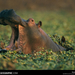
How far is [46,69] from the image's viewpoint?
368 cm

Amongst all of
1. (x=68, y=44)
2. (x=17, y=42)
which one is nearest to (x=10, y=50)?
(x=17, y=42)

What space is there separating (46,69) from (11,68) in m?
0.61

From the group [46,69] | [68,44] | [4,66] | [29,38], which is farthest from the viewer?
[68,44]

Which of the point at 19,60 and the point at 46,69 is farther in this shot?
the point at 19,60

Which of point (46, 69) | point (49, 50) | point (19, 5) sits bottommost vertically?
point (46, 69)

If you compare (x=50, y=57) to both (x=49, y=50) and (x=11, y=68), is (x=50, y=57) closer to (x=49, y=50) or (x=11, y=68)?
(x=49, y=50)

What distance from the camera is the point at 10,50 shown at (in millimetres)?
4195

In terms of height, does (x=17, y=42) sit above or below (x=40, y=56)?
above

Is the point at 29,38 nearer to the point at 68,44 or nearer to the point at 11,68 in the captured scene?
the point at 11,68

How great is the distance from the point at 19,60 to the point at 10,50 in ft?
1.16

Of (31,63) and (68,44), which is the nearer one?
(31,63)

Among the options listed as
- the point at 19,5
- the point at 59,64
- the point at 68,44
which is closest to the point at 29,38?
the point at 59,64

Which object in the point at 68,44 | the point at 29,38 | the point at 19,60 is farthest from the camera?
the point at 68,44

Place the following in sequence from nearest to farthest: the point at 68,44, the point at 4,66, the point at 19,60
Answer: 1. the point at 4,66
2. the point at 19,60
3. the point at 68,44
